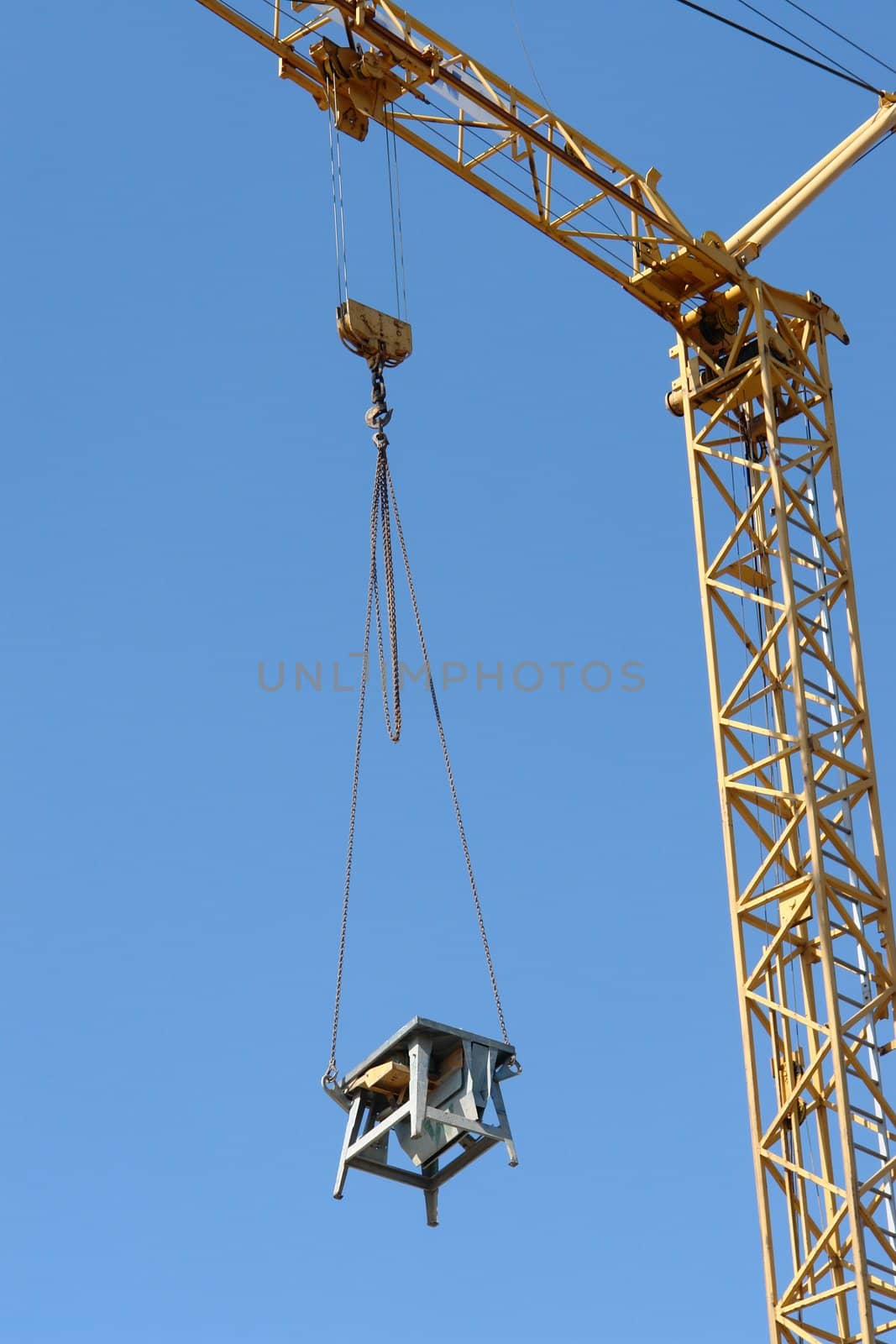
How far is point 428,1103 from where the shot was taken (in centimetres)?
2373

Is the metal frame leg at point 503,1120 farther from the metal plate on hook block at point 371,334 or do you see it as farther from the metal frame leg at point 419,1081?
the metal plate on hook block at point 371,334

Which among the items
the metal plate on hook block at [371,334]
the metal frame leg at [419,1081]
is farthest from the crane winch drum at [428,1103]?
the metal plate on hook block at [371,334]

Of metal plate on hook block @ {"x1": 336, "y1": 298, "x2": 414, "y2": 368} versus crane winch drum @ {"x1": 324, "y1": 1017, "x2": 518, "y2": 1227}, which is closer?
crane winch drum @ {"x1": 324, "y1": 1017, "x2": 518, "y2": 1227}

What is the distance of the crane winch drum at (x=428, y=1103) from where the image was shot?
2344 cm

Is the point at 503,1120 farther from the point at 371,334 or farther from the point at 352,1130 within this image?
the point at 371,334

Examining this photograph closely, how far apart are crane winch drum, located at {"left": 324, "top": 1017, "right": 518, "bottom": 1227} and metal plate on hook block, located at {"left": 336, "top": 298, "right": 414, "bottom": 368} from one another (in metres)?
8.63

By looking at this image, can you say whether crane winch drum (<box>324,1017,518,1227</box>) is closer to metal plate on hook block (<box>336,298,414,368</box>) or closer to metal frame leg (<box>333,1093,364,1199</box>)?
metal frame leg (<box>333,1093,364,1199</box>)

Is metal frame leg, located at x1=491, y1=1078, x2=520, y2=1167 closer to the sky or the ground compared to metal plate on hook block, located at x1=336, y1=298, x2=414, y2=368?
closer to the ground

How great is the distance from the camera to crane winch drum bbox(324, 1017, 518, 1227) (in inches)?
923

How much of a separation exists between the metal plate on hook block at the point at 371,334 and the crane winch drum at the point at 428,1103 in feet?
28.3

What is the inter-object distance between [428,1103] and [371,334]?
366 inches

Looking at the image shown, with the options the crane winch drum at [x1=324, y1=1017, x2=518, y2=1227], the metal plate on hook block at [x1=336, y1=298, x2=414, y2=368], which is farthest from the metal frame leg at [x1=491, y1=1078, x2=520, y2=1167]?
the metal plate on hook block at [x1=336, y1=298, x2=414, y2=368]

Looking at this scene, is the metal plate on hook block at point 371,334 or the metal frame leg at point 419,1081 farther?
the metal plate on hook block at point 371,334

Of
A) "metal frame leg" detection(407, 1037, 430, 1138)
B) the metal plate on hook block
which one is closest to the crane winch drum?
"metal frame leg" detection(407, 1037, 430, 1138)
